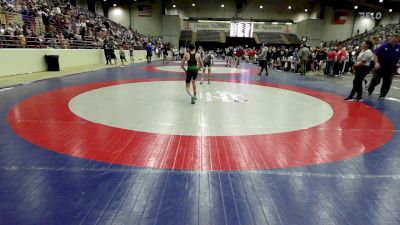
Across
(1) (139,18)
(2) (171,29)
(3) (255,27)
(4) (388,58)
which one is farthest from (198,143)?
(3) (255,27)

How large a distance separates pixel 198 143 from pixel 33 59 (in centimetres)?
1200

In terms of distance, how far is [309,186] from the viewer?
10.2 ft

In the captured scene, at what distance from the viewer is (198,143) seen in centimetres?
436

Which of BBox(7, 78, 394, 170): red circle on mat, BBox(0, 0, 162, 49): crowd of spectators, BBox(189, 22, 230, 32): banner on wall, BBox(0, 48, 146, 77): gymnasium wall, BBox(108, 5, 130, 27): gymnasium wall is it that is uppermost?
BBox(108, 5, 130, 27): gymnasium wall

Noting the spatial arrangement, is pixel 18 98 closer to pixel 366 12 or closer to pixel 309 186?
pixel 309 186

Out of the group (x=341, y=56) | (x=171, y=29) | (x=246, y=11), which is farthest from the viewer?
(x=246, y=11)

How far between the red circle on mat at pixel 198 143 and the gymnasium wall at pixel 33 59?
6.98 metres

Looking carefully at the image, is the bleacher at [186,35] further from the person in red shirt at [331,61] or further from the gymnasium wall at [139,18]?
the person in red shirt at [331,61]

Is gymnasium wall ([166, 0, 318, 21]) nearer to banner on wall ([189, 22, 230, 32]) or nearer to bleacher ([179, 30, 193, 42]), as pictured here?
banner on wall ([189, 22, 230, 32])

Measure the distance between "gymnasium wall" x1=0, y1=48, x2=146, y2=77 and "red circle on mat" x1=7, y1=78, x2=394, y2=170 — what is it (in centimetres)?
698

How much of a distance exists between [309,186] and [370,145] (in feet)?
6.87

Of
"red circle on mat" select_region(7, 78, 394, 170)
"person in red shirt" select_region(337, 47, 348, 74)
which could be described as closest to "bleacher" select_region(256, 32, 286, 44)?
"person in red shirt" select_region(337, 47, 348, 74)

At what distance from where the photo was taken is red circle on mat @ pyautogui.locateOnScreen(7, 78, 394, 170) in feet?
12.2

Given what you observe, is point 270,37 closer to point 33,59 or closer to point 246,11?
point 246,11
